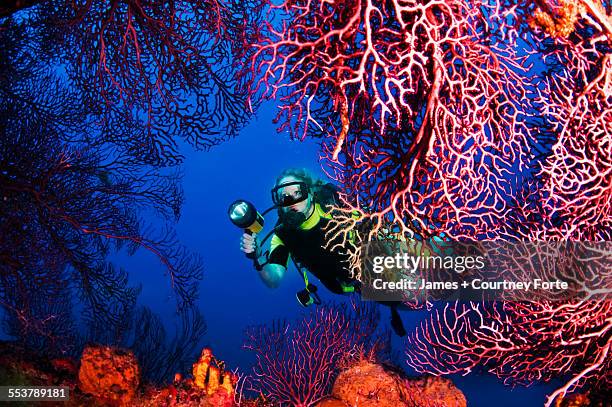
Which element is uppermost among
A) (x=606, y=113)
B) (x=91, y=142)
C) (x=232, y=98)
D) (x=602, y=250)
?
(x=91, y=142)

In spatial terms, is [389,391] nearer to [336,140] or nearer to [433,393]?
[433,393]

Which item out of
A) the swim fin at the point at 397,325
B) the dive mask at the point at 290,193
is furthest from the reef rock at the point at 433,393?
the dive mask at the point at 290,193

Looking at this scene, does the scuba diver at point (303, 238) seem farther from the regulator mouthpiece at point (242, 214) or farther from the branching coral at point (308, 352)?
the branching coral at point (308, 352)

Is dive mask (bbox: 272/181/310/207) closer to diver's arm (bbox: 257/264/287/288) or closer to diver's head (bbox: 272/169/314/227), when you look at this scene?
diver's head (bbox: 272/169/314/227)

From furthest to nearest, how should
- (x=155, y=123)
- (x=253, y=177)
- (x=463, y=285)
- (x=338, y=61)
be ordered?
(x=253, y=177) → (x=155, y=123) → (x=463, y=285) → (x=338, y=61)

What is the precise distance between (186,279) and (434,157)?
3805 millimetres

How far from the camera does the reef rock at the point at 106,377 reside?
402 centimetres

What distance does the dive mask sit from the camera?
6.71 meters

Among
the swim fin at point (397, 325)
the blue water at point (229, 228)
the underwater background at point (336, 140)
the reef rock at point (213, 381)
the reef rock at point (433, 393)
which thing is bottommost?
the reef rock at point (433, 393)

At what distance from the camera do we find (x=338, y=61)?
8.80 ft

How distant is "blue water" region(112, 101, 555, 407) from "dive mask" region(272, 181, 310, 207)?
4100cm

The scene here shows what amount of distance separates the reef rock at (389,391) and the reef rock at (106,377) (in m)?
2.35

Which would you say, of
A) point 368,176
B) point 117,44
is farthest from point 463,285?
Answer: point 117,44

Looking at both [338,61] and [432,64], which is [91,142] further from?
[432,64]
